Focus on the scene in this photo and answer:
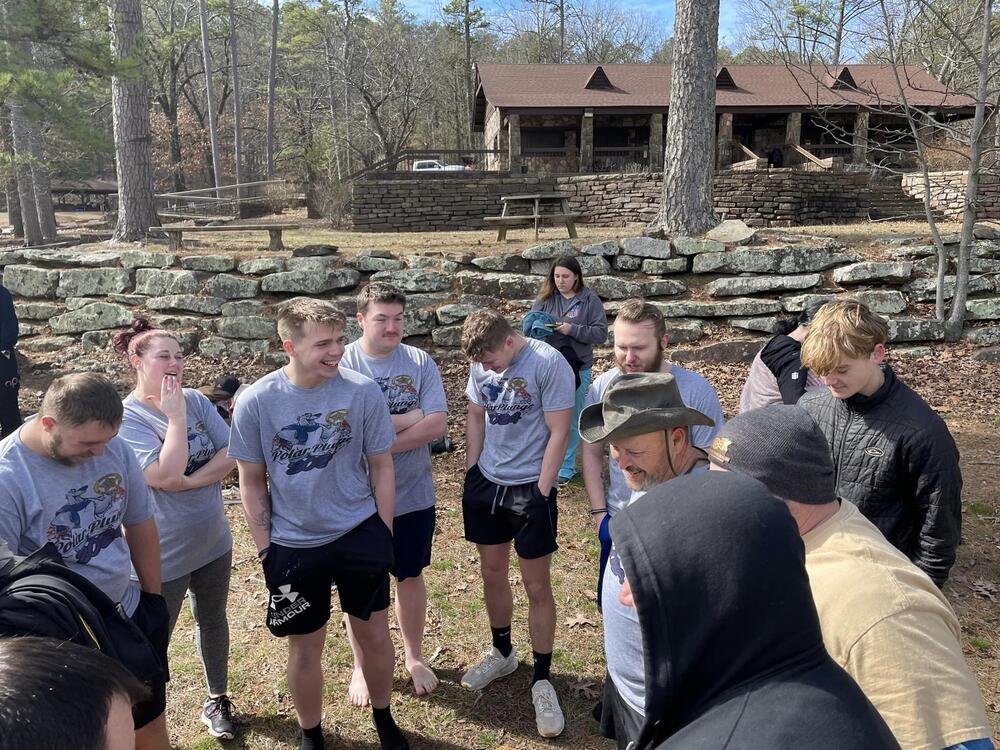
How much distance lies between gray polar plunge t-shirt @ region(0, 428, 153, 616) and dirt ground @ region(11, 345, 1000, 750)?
45.5 inches

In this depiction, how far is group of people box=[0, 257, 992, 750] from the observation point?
3.66ft

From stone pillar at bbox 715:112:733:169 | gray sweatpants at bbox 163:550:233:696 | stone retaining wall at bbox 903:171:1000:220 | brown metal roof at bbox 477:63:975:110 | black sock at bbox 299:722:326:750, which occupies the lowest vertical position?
black sock at bbox 299:722:326:750

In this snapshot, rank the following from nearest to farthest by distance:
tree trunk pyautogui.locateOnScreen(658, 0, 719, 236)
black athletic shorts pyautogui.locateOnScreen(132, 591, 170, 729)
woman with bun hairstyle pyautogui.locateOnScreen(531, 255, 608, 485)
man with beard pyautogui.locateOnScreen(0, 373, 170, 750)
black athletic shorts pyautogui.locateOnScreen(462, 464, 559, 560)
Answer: man with beard pyautogui.locateOnScreen(0, 373, 170, 750)
black athletic shorts pyautogui.locateOnScreen(132, 591, 170, 729)
black athletic shorts pyautogui.locateOnScreen(462, 464, 559, 560)
woman with bun hairstyle pyautogui.locateOnScreen(531, 255, 608, 485)
tree trunk pyautogui.locateOnScreen(658, 0, 719, 236)

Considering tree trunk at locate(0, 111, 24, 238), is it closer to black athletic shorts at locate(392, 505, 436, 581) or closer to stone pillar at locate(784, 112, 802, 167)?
black athletic shorts at locate(392, 505, 436, 581)

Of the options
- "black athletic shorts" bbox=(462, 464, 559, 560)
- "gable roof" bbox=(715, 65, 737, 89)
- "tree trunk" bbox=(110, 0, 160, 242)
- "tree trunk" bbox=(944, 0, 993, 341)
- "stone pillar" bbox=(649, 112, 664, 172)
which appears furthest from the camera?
"gable roof" bbox=(715, 65, 737, 89)

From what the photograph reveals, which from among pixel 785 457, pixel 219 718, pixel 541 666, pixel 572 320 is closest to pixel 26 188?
pixel 572 320

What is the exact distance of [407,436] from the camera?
126 inches

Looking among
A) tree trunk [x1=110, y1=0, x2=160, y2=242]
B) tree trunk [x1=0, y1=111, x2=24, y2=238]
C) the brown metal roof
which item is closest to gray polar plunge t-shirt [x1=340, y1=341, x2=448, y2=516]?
tree trunk [x1=110, y1=0, x2=160, y2=242]

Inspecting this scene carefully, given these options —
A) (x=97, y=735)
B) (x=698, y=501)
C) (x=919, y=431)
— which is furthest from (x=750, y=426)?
(x=97, y=735)

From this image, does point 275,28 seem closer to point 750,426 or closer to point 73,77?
point 73,77

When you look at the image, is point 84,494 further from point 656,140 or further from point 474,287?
point 656,140

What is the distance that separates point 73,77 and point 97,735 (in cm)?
1048

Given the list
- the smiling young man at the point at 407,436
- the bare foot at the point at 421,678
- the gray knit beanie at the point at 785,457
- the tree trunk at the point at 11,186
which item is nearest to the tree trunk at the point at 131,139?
A: the tree trunk at the point at 11,186

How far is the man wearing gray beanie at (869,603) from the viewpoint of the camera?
1.35 metres
